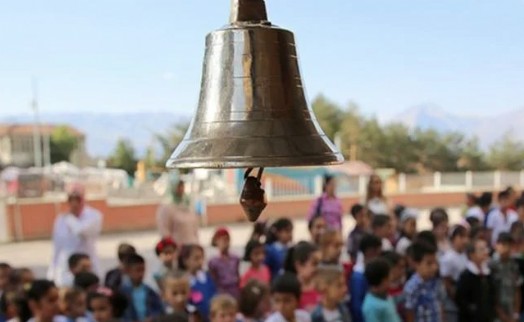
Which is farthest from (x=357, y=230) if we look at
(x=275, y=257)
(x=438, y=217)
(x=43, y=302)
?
(x=43, y=302)

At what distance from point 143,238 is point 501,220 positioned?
364 inches

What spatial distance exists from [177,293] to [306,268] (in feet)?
3.00

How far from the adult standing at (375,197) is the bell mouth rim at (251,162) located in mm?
3904

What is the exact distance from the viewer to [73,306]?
123 inches

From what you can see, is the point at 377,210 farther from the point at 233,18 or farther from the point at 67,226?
the point at 233,18

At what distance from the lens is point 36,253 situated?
452 inches

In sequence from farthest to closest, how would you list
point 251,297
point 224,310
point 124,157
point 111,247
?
point 124,157 < point 111,247 < point 251,297 < point 224,310

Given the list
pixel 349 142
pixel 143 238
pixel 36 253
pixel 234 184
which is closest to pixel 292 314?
pixel 36 253

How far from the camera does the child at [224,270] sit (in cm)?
418

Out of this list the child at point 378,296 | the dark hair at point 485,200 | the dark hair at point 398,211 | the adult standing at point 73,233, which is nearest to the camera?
the child at point 378,296

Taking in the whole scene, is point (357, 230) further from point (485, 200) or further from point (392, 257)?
point (485, 200)

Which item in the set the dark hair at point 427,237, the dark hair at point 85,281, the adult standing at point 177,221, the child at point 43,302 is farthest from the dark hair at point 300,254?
the child at point 43,302

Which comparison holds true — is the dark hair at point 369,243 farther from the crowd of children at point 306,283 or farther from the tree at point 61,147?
→ the tree at point 61,147

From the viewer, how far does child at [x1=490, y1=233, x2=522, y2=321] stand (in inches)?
168
